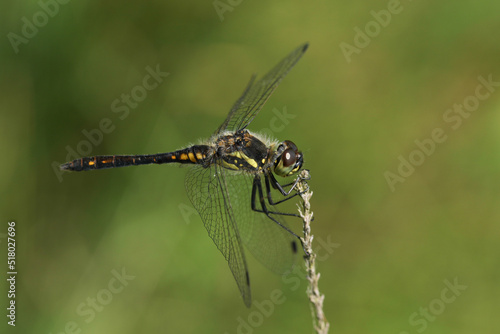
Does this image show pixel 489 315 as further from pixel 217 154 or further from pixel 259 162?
pixel 217 154

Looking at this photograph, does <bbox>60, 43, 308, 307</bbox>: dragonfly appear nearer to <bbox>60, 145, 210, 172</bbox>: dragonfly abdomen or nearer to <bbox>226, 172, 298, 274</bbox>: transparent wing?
<bbox>226, 172, 298, 274</bbox>: transparent wing

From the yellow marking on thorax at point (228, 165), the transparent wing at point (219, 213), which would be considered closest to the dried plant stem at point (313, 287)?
the transparent wing at point (219, 213)

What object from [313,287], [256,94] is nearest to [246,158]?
[256,94]

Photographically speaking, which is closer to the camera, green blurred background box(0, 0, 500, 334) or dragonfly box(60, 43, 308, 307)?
dragonfly box(60, 43, 308, 307)

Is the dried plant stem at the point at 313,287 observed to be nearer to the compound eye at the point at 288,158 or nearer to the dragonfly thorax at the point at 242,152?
the compound eye at the point at 288,158

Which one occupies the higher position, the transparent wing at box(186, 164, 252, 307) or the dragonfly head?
the dragonfly head

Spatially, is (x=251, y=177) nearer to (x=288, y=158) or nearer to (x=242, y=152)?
(x=242, y=152)

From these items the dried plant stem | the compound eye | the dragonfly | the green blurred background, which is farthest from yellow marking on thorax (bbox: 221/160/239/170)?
the dried plant stem
